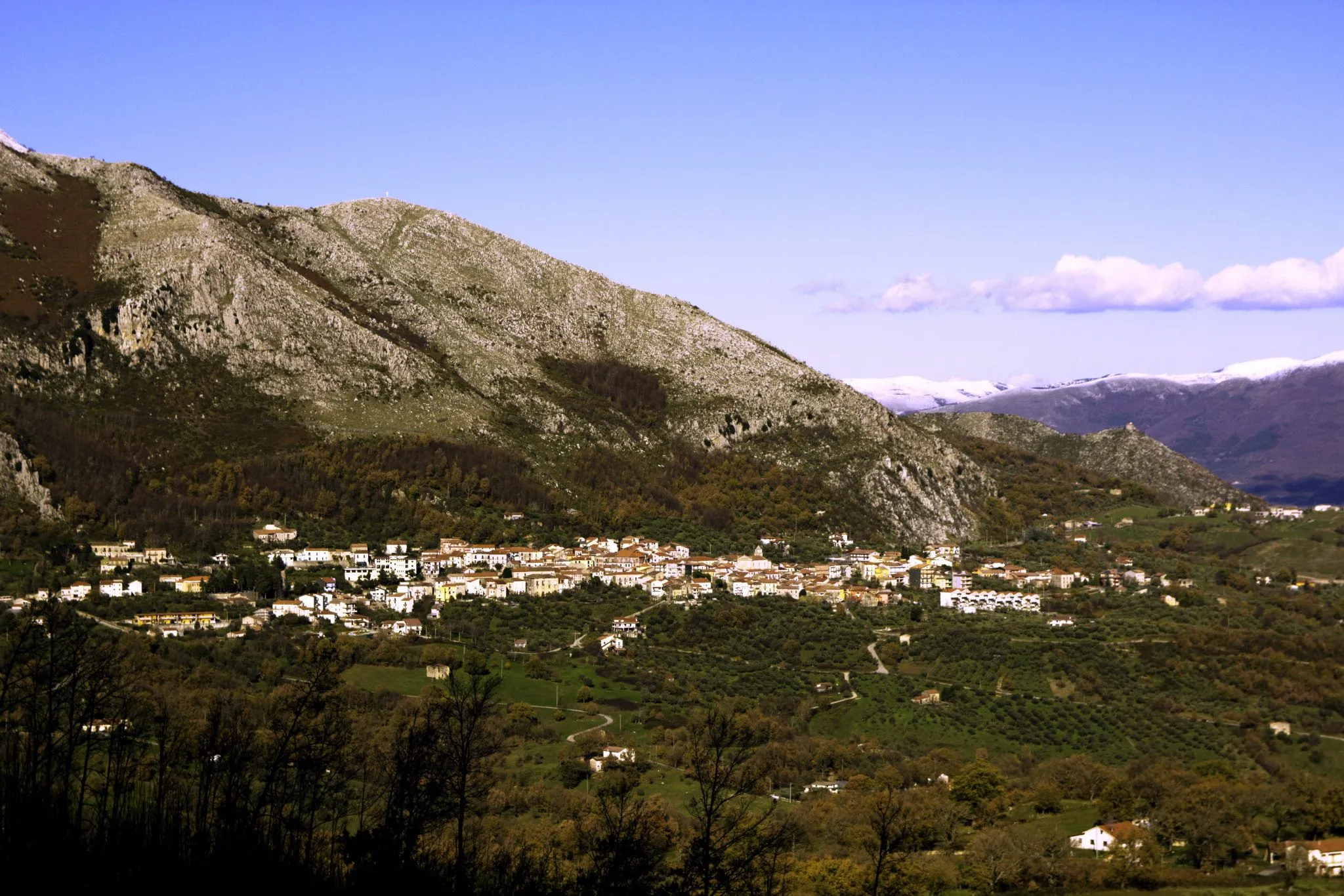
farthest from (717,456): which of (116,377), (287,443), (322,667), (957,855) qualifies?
(322,667)

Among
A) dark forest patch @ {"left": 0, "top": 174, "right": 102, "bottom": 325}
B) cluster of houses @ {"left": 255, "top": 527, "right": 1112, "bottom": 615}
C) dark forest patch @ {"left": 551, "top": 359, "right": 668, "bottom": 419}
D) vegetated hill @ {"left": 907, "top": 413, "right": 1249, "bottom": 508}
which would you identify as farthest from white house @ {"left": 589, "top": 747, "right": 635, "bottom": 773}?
→ vegetated hill @ {"left": 907, "top": 413, "right": 1249, "bottom": 508}

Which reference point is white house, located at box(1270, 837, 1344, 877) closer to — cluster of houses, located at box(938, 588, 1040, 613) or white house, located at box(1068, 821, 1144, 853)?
white house, located at box(1068, 821, 1144, 853)

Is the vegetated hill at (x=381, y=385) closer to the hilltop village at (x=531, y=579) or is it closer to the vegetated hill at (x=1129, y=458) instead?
the hilltop village at (x=531, y=579)

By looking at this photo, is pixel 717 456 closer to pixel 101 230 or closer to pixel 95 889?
pixel 101 230

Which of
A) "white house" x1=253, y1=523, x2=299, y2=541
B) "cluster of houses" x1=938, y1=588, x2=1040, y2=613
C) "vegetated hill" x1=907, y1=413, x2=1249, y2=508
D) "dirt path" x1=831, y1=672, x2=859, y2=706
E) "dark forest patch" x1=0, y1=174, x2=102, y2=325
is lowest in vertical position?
"dirt path" x1=831, y1=672, x2=859, y2=706

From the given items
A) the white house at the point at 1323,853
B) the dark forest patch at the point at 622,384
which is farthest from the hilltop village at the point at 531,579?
the white house at the point at 1323,853

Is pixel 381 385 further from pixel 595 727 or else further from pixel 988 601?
pixel 595 727

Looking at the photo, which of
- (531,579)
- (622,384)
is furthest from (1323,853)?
(622,384)
